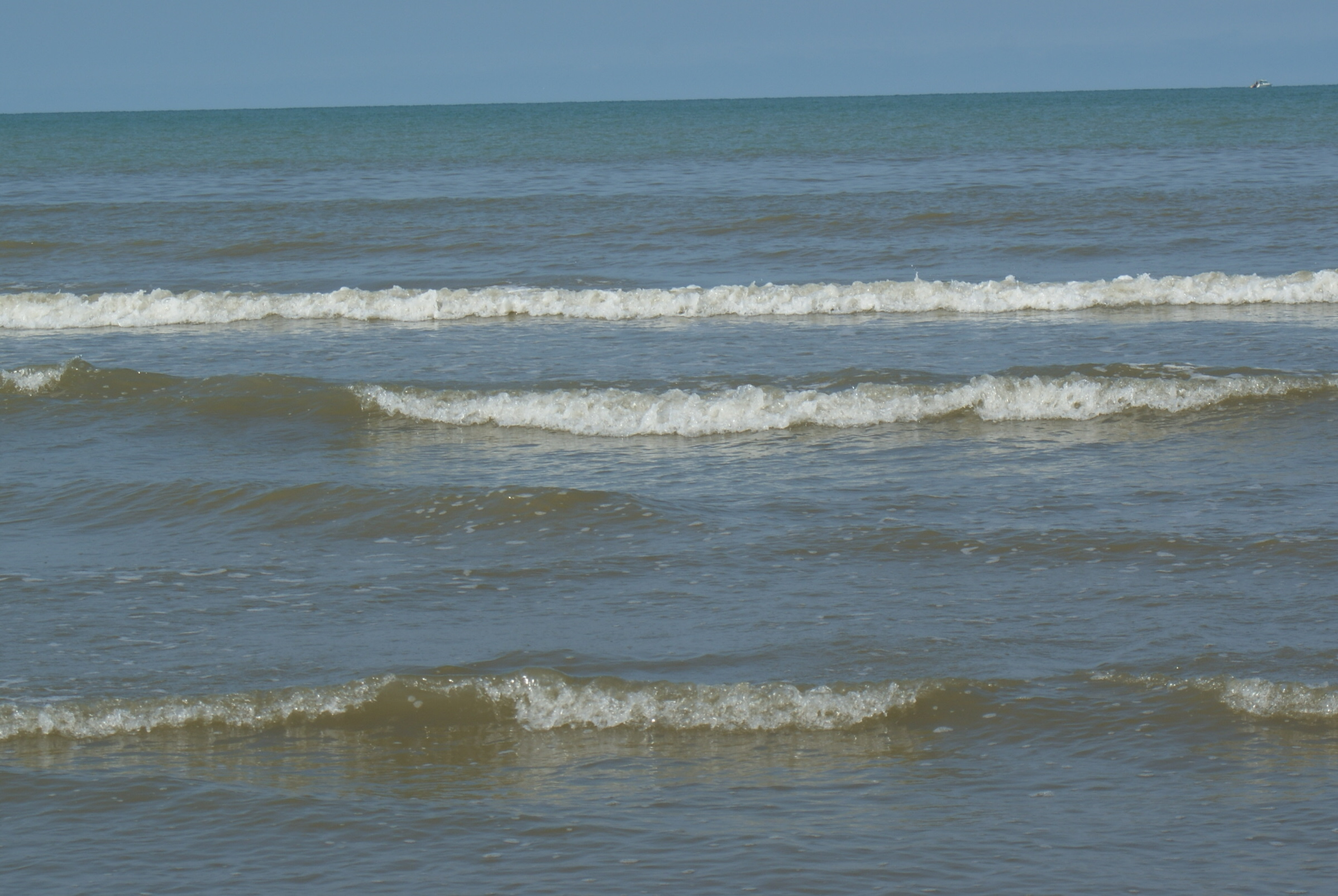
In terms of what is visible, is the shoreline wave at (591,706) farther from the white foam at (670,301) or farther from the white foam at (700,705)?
the white foam at (670,301)

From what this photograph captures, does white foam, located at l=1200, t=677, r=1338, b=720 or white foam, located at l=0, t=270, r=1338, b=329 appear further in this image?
white foam, located at l=0, t=270, r=1338, b=329

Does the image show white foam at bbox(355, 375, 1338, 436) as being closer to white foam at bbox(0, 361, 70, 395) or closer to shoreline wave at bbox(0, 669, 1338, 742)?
white foam at bbox(0, 361, 70, 395)

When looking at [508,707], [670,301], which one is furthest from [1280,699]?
[670,301]

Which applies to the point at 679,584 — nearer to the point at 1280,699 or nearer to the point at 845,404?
the point at 1280,699

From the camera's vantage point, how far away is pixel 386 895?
3.94m

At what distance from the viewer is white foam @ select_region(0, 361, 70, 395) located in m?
11.4

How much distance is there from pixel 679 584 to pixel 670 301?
906 centimetres

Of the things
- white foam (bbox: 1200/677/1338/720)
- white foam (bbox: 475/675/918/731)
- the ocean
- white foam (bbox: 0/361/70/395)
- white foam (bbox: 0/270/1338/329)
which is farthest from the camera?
white foam (bbox: 0/270/1338/329)

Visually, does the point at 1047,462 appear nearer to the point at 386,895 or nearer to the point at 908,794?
the point at 908,794

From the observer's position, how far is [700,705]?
512 centimetres

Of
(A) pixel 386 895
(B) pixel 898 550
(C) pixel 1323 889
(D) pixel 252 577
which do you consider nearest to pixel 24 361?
(D) pixel 252 577

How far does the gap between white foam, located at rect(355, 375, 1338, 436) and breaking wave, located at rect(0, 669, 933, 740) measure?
187 inches

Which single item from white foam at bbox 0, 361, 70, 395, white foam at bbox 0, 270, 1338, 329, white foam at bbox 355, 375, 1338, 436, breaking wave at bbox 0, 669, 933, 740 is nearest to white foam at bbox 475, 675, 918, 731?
breaking wave at bbox 0, 669, 933, 740

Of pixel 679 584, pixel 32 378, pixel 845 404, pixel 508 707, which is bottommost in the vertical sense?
pixel 508 707
